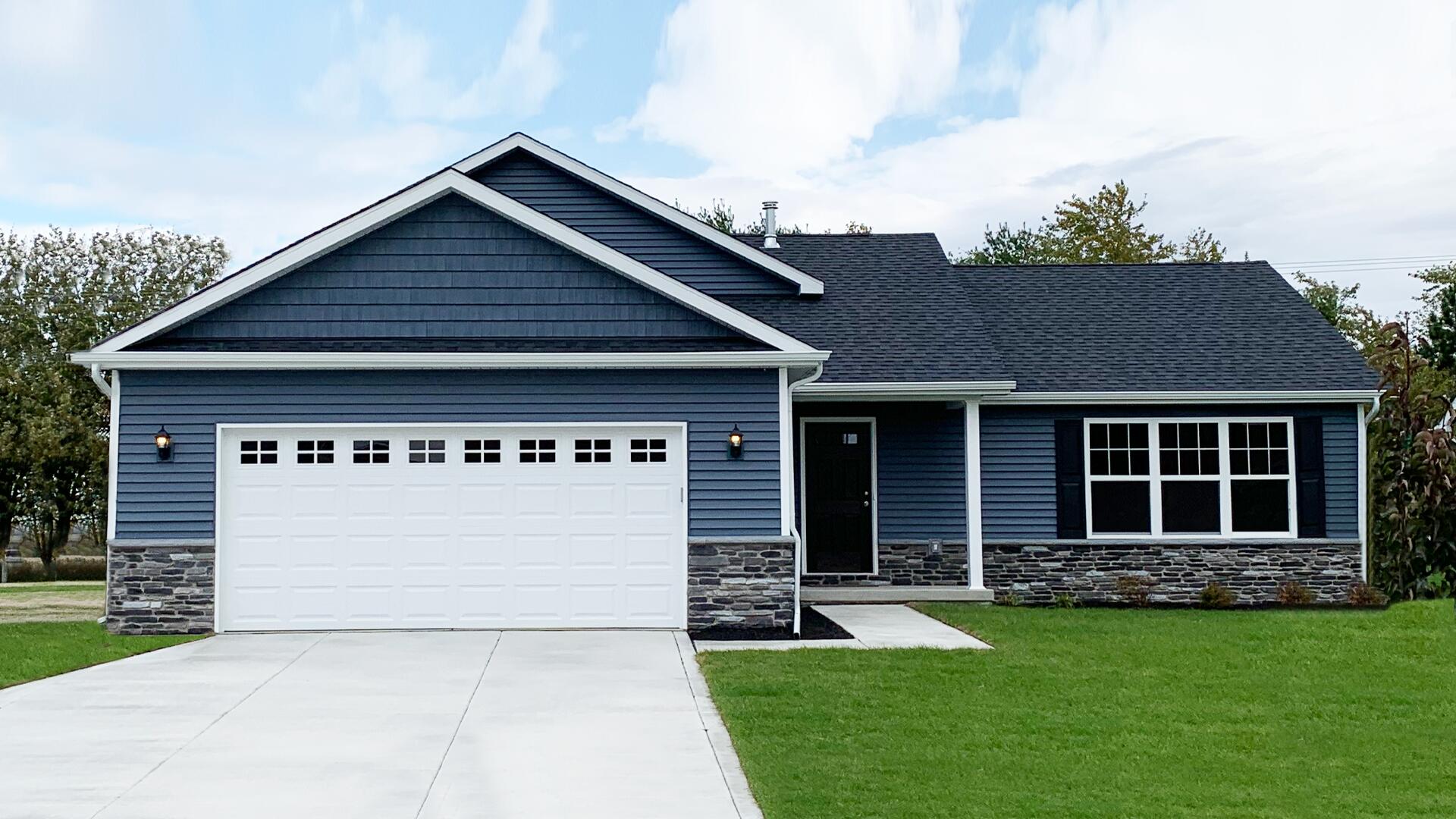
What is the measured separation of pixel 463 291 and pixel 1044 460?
24.6 ft

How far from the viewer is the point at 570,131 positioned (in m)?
30.6

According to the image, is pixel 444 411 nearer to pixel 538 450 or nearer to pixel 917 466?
pixel 538 450

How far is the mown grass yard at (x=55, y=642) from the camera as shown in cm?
1136

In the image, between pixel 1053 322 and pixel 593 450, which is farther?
pixel 1053 322

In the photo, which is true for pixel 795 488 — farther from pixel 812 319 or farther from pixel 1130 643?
pixel 1130 643

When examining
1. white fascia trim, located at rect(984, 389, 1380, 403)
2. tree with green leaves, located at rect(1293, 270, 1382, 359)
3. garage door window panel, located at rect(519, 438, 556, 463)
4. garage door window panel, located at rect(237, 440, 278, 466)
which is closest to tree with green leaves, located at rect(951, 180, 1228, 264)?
tree with green leaves, located at rect(1293, 270, 1382, 359)

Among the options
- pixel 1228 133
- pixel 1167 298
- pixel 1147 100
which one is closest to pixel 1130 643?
pixel 1167 298

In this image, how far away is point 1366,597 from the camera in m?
16.5

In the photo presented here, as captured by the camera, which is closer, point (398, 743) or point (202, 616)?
point (398, 743)

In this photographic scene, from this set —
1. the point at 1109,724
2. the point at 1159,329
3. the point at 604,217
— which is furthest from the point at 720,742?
the point at 1159,329

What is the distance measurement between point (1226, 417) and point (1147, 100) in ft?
18.5

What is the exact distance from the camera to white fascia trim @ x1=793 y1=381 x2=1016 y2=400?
52.5ft

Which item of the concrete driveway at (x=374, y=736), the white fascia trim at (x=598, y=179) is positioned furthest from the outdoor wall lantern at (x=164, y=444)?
the white fascia trim at (x=598, y=179)

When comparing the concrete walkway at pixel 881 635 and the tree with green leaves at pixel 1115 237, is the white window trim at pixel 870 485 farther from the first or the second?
the tree with green leaves at pixel 1115 237
